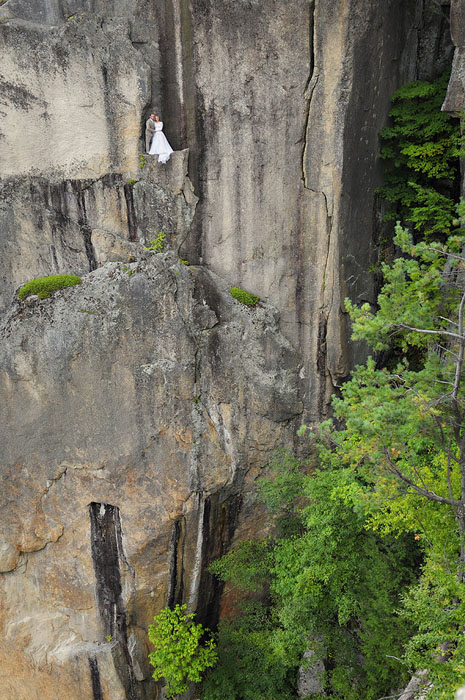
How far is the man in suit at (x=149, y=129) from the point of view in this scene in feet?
41.9

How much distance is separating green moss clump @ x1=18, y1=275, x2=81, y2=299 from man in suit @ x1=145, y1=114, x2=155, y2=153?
3.55m

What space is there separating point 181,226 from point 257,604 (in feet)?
32.5

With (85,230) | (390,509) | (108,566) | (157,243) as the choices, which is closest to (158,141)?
(157,243)

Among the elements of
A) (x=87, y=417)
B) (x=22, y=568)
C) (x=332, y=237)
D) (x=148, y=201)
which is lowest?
(x=22, y=568)

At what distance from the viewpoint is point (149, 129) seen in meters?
12.9

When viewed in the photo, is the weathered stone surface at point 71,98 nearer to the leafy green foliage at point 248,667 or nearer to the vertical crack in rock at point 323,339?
the vertical crack in rock at point 323,339

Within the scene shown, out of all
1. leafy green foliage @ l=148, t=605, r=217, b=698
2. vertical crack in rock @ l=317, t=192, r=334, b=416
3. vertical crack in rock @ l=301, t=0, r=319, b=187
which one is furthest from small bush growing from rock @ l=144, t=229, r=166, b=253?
leafy green foliage @ l=148, t=605, r=217, b=698

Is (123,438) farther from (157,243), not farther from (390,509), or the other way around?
(390,509)

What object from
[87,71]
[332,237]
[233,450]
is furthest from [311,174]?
[233,450]

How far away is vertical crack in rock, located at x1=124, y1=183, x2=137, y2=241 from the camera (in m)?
13.2

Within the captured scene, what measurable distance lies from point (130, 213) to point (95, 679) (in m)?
11.9

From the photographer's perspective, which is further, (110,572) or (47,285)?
(110,572)

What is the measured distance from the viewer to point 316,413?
48.3 feet

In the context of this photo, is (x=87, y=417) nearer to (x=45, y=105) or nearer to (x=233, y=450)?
(x=233, y=450)
